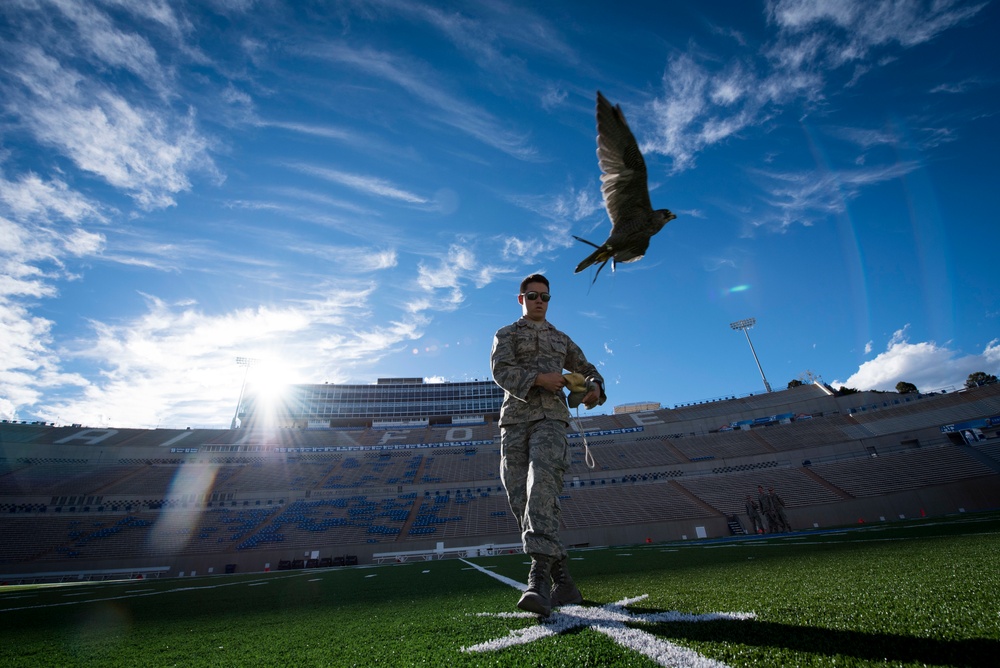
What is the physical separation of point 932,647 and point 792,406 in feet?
167

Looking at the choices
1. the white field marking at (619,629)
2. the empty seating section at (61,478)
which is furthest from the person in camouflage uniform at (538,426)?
the empty seating section at (61,478)

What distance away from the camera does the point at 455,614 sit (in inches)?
109

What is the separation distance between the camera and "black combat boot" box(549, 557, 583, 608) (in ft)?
8.95

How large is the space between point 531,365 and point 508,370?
311 mm

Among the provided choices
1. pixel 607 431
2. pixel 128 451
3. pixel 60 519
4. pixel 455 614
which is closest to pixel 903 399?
pixel 607 431

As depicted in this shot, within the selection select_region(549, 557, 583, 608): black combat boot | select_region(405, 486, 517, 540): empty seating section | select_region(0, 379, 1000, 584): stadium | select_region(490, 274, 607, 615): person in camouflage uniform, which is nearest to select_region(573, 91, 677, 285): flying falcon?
select_region(490, 274, 607, 615): person in camouflage uniform

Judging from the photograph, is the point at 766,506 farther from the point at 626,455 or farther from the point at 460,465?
the point at 460,465

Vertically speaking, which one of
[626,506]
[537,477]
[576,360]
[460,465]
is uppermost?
[460,465]

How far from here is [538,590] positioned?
2.51m

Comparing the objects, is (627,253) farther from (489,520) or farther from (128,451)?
(128,451)

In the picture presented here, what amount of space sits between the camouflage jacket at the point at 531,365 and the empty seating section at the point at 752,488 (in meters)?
28.9

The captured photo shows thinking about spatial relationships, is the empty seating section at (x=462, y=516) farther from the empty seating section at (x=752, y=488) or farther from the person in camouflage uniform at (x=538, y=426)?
the person in camouflage uniform at (x=538, y=426)

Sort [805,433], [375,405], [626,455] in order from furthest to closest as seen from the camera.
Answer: [375,405]
[626,455]
[805,433]

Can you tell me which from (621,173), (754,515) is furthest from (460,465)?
(621,173)
